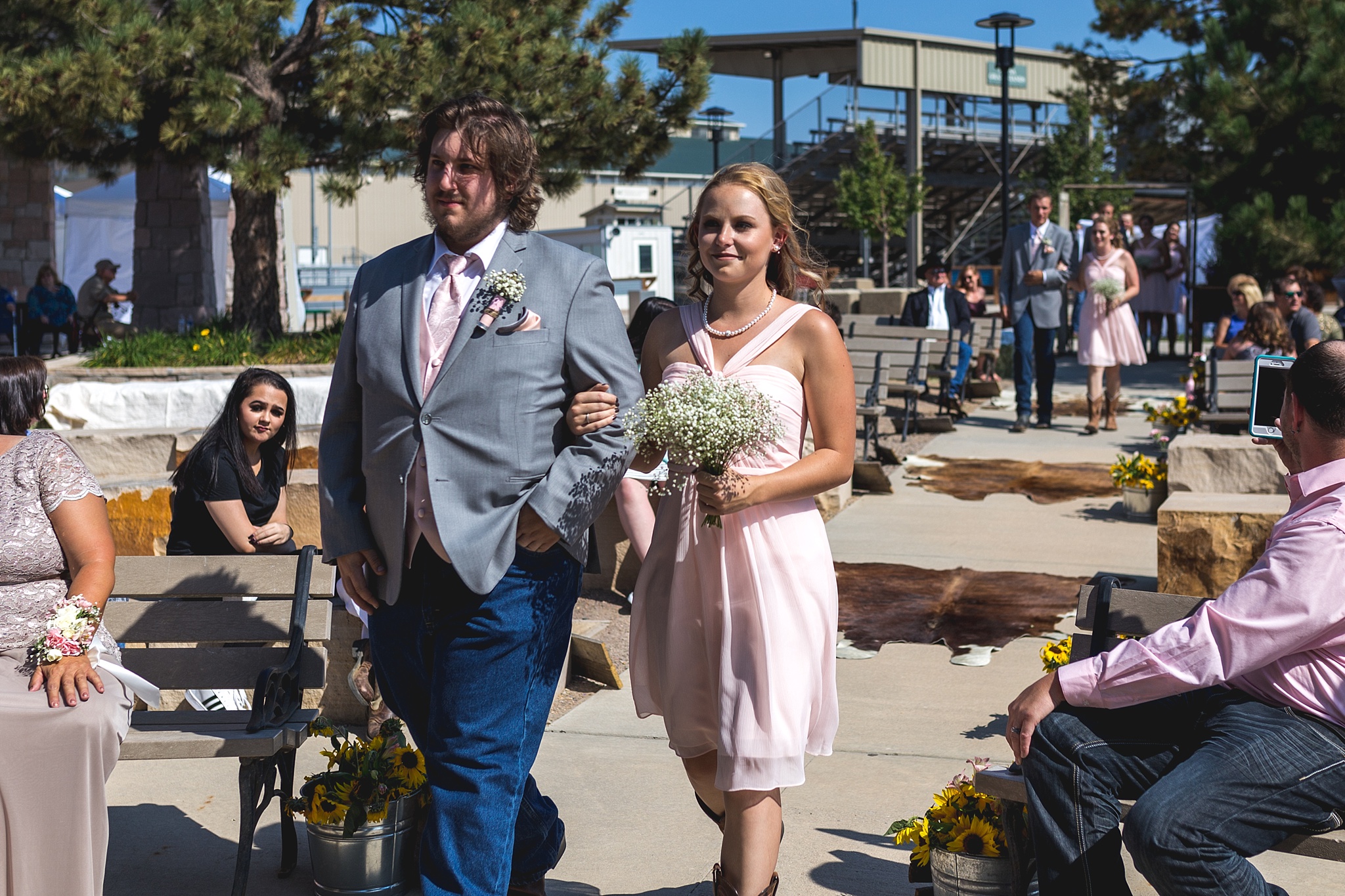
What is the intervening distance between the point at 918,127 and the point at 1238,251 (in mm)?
18500

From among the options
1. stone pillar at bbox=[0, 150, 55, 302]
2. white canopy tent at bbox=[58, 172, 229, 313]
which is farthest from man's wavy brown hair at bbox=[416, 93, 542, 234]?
stone pillar at bbox=[0, 150, 55, 302]

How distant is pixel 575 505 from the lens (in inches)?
116

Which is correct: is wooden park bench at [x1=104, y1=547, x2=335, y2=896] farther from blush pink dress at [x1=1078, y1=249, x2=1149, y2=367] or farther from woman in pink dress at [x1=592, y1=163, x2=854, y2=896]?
blush pink dress at [x1=1078, y1=249, x2=1149, y2=367]

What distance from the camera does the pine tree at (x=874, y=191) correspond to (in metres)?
29.9

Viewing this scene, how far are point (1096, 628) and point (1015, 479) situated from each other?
6.71 meters

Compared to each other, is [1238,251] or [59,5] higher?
[59,5]

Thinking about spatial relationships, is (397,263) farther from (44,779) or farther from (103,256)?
(103,256)

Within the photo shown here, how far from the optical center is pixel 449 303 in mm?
3049

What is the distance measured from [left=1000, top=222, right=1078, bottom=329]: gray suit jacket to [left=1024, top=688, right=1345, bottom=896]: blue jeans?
348 inches

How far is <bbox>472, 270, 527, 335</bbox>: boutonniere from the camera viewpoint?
2.95 meters

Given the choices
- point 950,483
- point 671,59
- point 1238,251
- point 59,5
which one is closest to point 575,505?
point 950,483

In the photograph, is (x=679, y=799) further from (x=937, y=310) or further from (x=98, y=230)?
(x=98, y=230)

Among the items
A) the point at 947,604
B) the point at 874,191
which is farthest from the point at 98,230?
the point at 947,604

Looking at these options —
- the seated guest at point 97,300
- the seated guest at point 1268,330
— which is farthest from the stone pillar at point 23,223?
the seated guest at point 1268,330
